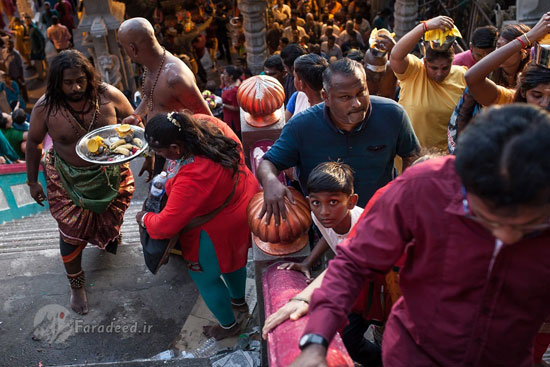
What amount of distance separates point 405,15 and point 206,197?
839cm

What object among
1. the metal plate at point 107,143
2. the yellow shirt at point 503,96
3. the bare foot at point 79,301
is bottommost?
the bare foot at point 79,301

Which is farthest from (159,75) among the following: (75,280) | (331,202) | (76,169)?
(331,202)

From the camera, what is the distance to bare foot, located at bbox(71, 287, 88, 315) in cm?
394

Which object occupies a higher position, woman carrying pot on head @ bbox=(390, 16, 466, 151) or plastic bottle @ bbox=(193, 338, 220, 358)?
woman carrying pot on head @ bbox=(390, 16, 466, 151)

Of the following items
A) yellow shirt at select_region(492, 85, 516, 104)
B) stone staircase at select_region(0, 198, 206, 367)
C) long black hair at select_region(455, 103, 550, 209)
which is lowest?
stone staircase at select_region(0, 198, 206, 367)

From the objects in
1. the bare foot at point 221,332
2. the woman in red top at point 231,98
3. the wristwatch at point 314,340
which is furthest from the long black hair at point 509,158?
the woman in red top at point 231,98

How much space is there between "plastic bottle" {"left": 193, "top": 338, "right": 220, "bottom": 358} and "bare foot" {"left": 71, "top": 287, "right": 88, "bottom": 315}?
1083 millimetres

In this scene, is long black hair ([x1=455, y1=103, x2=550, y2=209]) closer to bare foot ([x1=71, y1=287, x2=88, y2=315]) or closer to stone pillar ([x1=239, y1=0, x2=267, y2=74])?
bare foot ([x1=71, y1=287, x2=88, y2=315])

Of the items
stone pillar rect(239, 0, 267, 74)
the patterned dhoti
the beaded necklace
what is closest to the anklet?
the patterned dhoti

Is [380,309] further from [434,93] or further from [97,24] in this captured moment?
[97,24]

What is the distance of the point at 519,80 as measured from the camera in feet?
8.93

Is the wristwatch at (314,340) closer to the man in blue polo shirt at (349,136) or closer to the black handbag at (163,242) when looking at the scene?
the man in blue polo shirt at (349,136)

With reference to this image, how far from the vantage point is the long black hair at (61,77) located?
3688mm

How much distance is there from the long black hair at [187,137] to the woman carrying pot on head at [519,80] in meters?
1.58
